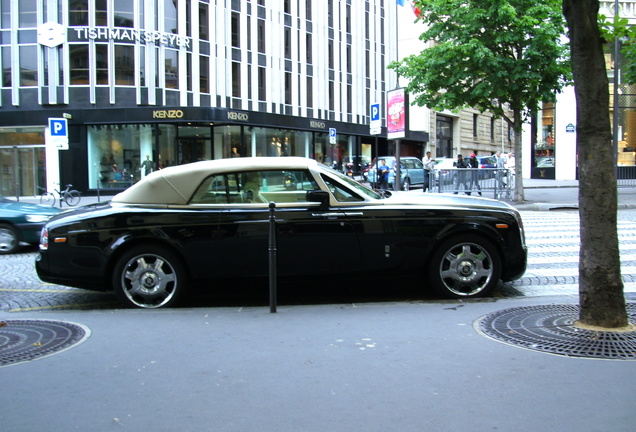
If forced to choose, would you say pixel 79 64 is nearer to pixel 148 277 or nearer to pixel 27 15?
pixel 27 15

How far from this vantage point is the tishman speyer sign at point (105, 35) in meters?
30.7

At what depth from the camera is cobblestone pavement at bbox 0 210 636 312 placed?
269 inches

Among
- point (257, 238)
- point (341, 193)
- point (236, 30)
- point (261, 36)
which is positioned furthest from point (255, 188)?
point (261, 36)

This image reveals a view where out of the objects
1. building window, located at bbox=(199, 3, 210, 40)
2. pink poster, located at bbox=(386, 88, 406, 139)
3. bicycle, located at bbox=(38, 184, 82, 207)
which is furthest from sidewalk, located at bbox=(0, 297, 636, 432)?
building window, located at bbox=(199, 3, 210, 40)

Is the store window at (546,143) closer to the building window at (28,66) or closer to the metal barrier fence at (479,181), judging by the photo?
the metal barrier fence at (479,181)

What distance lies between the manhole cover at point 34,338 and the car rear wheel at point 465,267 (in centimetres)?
355

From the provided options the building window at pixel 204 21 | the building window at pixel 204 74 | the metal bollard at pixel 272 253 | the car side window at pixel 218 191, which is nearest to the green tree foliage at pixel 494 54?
the car side window at pixel 218 191

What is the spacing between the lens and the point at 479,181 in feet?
65.6

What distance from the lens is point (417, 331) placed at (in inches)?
196

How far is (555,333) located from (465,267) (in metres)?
1.64

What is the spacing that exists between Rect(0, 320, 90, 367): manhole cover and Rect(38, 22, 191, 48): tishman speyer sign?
29133 millimetres

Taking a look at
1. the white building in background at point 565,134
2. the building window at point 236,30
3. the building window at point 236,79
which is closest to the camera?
the white building in background at point 565,134

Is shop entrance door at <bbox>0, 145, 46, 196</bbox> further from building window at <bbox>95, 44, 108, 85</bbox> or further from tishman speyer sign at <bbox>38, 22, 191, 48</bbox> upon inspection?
tishman speyer sign at <bbox>38, 22, 191, 48</bbox>

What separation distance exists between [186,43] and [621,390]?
1314 inches
